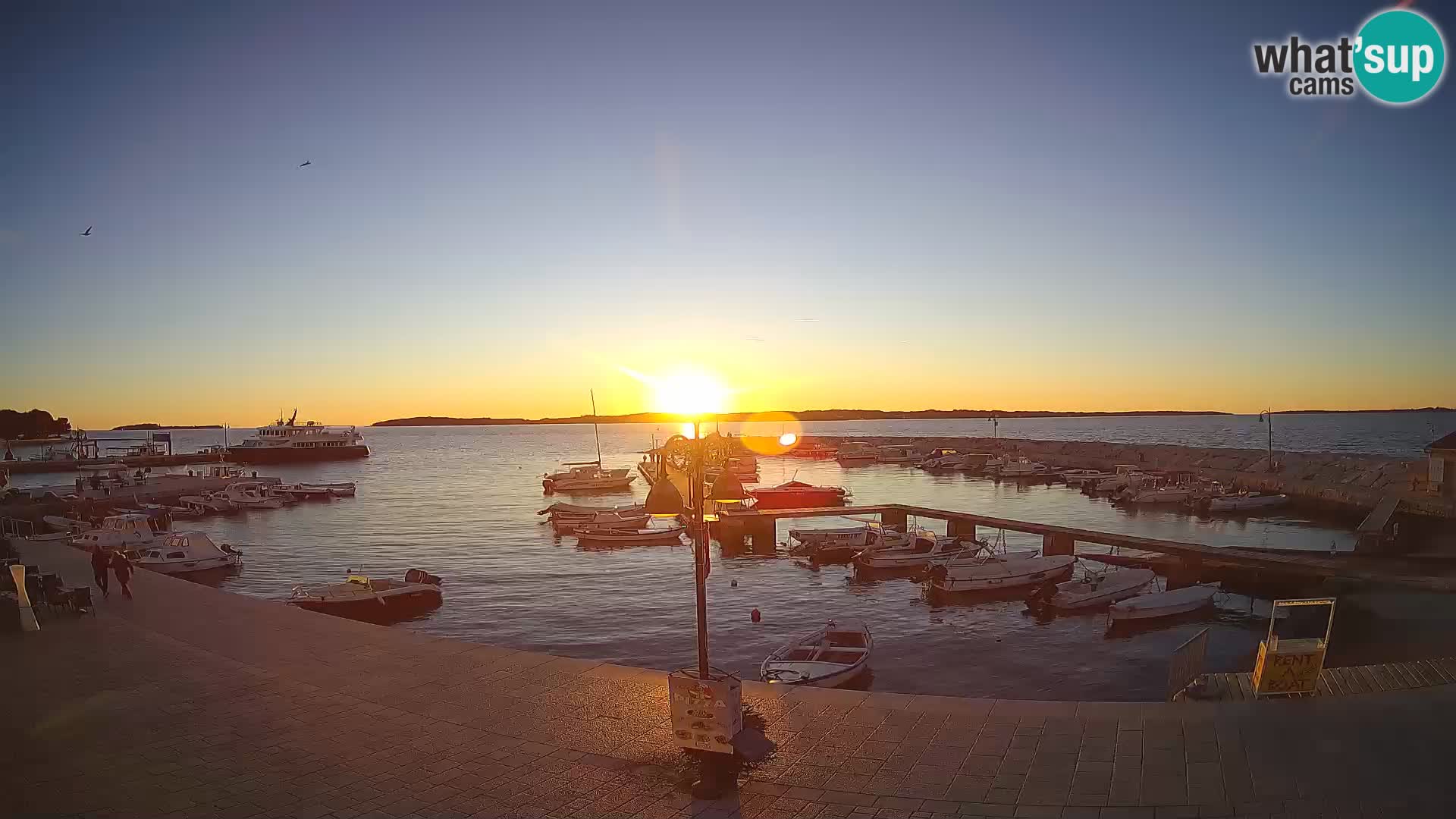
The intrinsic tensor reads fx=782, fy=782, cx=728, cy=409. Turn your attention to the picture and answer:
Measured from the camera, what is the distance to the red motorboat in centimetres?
6575

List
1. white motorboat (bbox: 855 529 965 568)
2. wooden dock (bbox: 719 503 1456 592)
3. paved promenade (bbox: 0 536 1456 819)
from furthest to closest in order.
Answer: white motorboat (bbox: 855 529 965 568)
wooden dock (bbox: 719 503 1456 592)
paved promenade (bbox: 0 536 1456 819)

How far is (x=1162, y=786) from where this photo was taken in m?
7.12

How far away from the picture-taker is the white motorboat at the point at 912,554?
115 feet

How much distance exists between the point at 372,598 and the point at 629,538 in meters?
18.2

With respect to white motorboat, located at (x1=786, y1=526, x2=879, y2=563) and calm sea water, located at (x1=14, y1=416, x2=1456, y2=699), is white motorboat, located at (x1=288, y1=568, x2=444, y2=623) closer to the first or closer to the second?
calm sea water, located at (x1=14, y1=416, x2=1456, y2=699)

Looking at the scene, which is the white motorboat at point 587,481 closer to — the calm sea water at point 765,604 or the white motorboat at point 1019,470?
the calm sea water at point 765,604

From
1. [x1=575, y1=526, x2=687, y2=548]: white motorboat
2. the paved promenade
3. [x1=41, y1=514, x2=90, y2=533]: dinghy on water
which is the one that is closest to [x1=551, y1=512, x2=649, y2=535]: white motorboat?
[x1=575, y1=526, x2=687, y2=548]: white motorboat

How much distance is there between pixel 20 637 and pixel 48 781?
8.53 meters

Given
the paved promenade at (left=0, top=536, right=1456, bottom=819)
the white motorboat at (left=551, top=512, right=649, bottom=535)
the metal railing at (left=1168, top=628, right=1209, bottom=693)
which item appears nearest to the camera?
the paved promenade at (left=0, top=536, right=1456, bottom=819)

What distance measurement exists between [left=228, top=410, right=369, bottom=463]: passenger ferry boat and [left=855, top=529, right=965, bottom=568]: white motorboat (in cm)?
11849

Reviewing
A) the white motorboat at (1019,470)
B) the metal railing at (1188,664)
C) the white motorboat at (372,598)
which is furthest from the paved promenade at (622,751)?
the white motorboat at (1019,470)

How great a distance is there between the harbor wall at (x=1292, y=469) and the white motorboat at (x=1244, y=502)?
2649 millimetres

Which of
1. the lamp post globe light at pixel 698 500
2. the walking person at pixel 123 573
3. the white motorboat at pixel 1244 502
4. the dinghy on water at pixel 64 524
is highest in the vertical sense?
the lamp post globe light at pixel 698 500

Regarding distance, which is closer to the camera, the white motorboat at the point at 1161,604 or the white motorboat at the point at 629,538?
the white motorboat at the point at 1161,604
